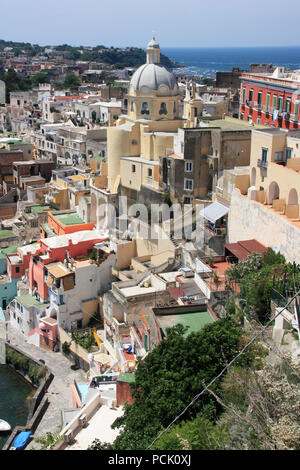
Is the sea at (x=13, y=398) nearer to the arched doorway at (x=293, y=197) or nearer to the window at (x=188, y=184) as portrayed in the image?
the window at (x=188, y=184)

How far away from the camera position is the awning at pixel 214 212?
21.1 metres

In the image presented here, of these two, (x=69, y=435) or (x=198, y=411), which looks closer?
(x=198, y=411)

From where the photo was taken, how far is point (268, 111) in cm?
2673

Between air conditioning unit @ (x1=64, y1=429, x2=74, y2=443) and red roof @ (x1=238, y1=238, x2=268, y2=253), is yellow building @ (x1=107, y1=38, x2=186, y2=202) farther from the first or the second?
air conditioning unit @ (x1=64, y1=429, x2=74, y2=443)

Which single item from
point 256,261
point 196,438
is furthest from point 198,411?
point 256,261

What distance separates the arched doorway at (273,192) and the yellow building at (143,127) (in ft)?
28.1

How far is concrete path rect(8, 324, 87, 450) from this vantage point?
61.2 feet

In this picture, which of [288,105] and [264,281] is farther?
[288,105]

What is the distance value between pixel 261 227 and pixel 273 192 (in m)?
1.32

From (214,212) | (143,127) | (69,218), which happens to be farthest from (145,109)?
(214,212)

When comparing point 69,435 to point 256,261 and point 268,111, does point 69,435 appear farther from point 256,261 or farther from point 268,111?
point 268,111

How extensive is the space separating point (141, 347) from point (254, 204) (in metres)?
6.19

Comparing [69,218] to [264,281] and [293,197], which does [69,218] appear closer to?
[293,197]

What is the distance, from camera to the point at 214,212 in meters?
21.5
